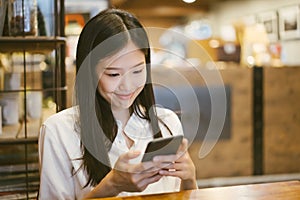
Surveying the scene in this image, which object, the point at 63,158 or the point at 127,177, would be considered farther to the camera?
the point at 63,158

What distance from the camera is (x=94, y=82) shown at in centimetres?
135

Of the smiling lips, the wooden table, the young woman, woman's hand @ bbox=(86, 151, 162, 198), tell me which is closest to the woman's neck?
the young woman

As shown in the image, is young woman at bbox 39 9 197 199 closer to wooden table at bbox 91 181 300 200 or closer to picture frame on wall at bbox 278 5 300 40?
wooden table at bbox 91 181 300 200

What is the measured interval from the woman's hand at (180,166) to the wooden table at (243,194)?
0.08 meters

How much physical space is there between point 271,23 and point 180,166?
5.23 m

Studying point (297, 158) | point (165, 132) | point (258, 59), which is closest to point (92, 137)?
point (165, 132)

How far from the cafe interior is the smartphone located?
10cm

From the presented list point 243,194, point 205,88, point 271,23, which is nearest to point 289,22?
point 271,23

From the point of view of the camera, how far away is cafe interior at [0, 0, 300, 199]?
5.80 ft

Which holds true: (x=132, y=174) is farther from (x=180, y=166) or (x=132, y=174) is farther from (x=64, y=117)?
(x=64, y=117)

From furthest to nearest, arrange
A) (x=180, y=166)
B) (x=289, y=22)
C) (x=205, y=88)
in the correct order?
(x=289, y=22) < (x=205, y=88) < (x=180, y=166)

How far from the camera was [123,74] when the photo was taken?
4.26 ft

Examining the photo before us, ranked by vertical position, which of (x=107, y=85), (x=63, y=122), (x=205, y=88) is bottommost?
(x=205, y=88)

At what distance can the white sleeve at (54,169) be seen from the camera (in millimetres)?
1376
